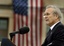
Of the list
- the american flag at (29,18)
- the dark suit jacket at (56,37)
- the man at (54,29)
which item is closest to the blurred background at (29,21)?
the american flag at (29,18)

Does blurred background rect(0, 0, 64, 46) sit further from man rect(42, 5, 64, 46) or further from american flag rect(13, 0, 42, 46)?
man rect(42, 5, 64, 46)

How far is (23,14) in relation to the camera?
11367 mm

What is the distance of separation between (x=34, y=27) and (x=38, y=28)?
0.49 feet

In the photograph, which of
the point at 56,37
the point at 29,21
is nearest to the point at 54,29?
the point at 56,37

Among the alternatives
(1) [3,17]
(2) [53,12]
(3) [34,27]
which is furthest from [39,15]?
(2) [53,12]

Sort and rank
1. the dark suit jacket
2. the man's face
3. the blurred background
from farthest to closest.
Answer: the blurred background
the man's face
the dark suit jacket

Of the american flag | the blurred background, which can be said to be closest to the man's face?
the blurred background

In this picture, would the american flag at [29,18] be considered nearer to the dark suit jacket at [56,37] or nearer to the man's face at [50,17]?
the man's face at [50,17]

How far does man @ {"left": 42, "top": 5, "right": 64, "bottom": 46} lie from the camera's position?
3986 mm

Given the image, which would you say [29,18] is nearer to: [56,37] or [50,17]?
[50,17]

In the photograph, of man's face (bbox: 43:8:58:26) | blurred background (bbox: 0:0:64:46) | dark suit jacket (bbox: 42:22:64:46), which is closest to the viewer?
dark suit jacket (bbox: 42:22:64:46)

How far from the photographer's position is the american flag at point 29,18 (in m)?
11.2

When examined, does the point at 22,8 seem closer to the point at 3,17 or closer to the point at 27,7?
the point at 27,7

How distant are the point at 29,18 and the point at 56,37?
7.27 m
